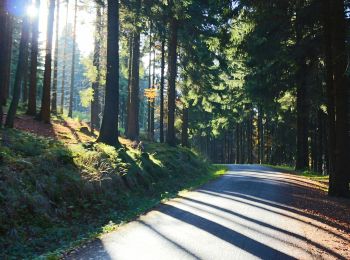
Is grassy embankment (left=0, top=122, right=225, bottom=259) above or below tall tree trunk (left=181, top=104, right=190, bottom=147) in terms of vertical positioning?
below

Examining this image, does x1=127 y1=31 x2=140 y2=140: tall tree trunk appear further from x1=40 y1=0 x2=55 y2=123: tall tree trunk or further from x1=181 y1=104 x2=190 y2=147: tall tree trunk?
x1=181 y1=104 x2=190 y2=147: tall tree trunk

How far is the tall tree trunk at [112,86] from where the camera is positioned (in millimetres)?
16109

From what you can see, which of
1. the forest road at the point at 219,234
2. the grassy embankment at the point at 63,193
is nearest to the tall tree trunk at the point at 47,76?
the grassy embankment at the point at 63,193

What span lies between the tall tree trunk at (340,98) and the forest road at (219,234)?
2775 mm

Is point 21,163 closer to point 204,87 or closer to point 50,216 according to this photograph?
point 50,216


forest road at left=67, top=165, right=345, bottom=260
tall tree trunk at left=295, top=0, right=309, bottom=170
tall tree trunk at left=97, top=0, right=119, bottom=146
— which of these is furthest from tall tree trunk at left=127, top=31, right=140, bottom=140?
forest road at left=67, top=165, right=345, bottom=260

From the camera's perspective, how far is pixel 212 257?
6.81 metres

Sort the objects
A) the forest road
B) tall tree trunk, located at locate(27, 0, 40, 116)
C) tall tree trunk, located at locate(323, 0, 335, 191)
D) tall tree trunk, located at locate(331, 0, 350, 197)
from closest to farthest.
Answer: the forest road → tall tree trunk, located at locate(331, 0, 350, 197) → tall tree trunk, located at locate(323, 0, 335, 191) → tall tree trunk, located at locate(27, 0, 40, 116)

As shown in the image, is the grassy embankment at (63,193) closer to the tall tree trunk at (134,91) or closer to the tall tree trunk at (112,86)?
the tall tree trunk at (112,86)

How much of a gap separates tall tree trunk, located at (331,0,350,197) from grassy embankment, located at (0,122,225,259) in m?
6.17

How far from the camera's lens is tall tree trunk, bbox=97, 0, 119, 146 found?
1611 centimetres

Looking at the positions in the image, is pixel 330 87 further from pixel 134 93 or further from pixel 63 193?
pixel 134 93

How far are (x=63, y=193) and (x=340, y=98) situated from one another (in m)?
10.1

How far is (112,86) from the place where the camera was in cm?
1634
